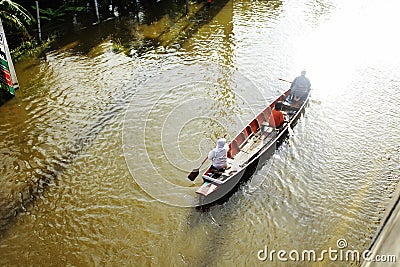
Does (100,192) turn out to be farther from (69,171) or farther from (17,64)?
(17,64)

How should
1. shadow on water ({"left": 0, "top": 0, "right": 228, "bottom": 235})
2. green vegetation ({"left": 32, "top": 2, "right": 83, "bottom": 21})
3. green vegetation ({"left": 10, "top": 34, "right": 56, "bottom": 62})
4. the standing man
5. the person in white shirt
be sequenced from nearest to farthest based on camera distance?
shadow on water ({"left": 0, "top": 0, "right": 228, "bottom": 235})
the person in white shirt
the standing man
green vegetation ({"left": 10, "top": 34, "right": 56, "bottom": 62})
green vegetation ({"left": 32, "top": 2, "right": 83, "bottom": 21})

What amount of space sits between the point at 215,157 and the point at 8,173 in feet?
19.1

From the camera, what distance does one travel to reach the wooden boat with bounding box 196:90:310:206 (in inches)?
334

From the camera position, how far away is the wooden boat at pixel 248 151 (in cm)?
848

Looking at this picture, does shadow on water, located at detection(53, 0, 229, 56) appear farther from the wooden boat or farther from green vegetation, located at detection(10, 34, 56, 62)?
the wooden boat

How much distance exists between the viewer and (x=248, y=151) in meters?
9.77

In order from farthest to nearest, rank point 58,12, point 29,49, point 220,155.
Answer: point 58,12
point 29,49
point 220,155

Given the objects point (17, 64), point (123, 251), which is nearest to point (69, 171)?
point (123, 251)

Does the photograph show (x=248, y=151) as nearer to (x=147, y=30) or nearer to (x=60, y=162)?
(x=60, y=162)

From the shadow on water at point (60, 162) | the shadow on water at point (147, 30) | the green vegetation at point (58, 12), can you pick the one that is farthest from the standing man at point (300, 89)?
the green vegetation at point (58, 12)

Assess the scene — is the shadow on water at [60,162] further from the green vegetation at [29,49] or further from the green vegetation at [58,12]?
the green vegetation at [58,12]

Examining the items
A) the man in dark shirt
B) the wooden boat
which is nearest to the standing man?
the wooden boat

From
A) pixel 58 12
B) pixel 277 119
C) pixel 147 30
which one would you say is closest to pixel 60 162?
pixel 277 119

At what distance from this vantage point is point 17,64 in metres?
14.5
